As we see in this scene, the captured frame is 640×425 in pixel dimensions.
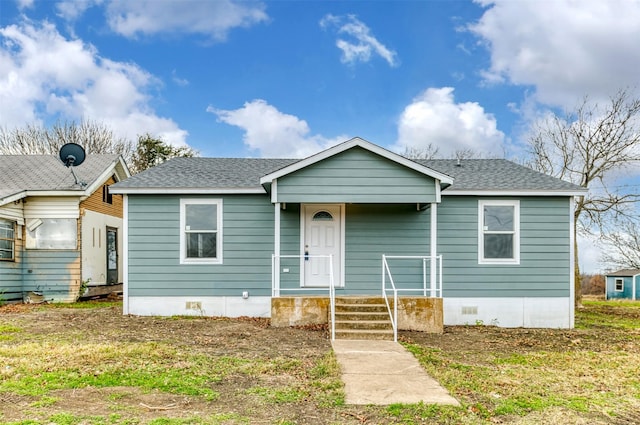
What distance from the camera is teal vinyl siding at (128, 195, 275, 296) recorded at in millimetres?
11141

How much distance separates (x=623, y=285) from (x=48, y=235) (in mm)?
34016

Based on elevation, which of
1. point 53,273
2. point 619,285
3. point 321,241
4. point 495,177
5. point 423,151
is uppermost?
point 423,151

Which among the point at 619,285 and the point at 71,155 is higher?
the point at 71,155

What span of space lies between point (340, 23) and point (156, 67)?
7.56 m

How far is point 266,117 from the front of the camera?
64.4 feet

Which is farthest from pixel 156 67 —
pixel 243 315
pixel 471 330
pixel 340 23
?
pixel 471 330

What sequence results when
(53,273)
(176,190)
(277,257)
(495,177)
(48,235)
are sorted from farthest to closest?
(48,235) < (53,273) < (495,177) < (176,190) < (277,257)

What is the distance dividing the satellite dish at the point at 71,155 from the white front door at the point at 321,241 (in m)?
8.26

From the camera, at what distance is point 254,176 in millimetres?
11898

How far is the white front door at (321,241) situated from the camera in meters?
11.2

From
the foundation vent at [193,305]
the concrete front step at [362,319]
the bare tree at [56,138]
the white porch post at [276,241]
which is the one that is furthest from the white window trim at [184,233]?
the bare tree at [56,138]

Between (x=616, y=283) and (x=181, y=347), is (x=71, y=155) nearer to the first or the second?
(x=181, y=347)

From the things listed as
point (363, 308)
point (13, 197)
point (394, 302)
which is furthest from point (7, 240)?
point (394, 302)

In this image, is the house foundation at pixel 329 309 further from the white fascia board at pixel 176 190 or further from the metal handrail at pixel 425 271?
the white fascia board at pixel 176 190
